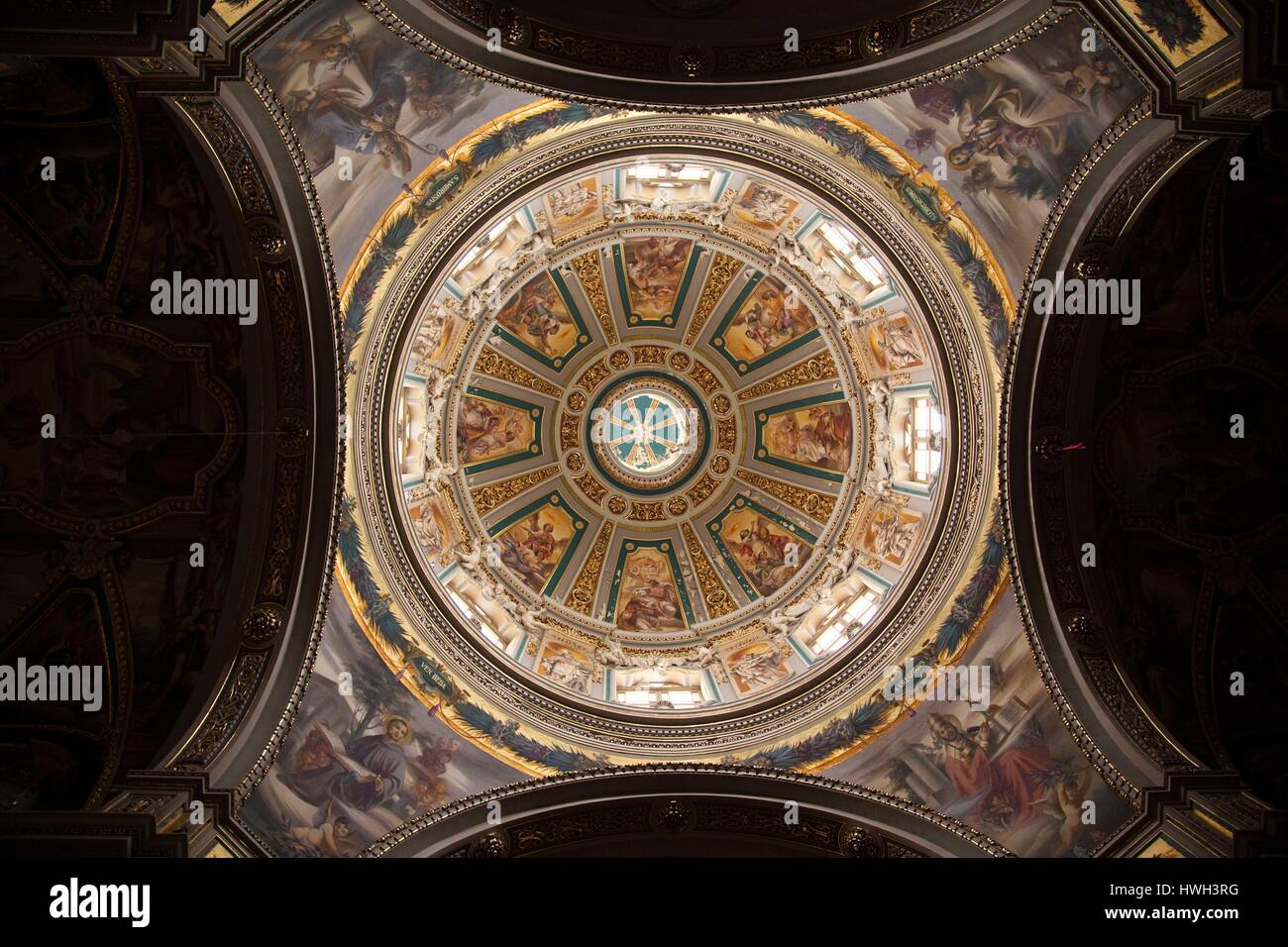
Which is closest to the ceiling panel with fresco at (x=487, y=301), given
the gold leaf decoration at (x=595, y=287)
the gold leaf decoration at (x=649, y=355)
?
the gold leaf decoration at (x=595, y=287)

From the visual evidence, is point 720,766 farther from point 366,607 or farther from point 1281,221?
point 1281,221

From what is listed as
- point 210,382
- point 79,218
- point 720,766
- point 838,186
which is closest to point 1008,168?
point 838,186

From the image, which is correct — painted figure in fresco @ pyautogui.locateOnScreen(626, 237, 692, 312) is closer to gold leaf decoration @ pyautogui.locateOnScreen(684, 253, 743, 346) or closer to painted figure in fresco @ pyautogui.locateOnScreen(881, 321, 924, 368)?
gold leaf decoration @ pyautogui.locateOnScreen(684, 253, 743, 346)

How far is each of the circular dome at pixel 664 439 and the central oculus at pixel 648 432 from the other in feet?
0.26

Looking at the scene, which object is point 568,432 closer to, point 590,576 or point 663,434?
point 663,434

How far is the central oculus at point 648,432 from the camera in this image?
22.6 meters

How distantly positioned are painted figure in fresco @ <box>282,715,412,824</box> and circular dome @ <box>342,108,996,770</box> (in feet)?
3.16

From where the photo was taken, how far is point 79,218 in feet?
33.1

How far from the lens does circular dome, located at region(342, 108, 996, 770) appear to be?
13.4 m

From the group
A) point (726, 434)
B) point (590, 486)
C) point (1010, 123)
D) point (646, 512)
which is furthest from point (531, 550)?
→ point (1010, 123)

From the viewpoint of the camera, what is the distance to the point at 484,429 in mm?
20828

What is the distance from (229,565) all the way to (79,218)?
4.27 meters

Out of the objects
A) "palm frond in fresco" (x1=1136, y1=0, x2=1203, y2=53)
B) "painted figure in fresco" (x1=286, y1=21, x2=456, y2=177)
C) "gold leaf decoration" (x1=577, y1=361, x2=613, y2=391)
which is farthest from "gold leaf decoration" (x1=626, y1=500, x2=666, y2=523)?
"palm frond in fresco" (x1=1136, y1=0, x2=1203, y2=53)

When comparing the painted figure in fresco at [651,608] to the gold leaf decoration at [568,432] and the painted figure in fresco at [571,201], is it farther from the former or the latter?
the painted figure in fresco at [571,201]
